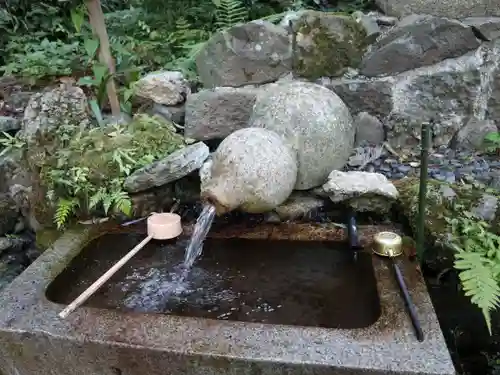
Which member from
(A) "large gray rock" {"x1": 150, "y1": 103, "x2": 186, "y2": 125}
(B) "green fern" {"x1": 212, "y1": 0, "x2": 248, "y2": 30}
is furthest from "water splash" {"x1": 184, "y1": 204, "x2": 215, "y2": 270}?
(B) "green fern" {"x1": 212, "y1": 0, "x2": 248, "y2": 30}

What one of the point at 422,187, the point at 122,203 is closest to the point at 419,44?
the point at 422,187

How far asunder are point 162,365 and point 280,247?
37.7 inches

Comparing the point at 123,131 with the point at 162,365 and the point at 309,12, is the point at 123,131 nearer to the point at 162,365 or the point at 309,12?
the point at 309,12

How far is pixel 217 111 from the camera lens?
3393 millimetres

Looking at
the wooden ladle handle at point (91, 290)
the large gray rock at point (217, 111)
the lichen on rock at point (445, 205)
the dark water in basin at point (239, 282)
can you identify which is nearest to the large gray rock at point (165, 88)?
the large gray rock at point (217, 111)

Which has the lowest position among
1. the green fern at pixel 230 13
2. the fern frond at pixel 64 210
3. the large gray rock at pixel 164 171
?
the fern frond at pixel 64 210

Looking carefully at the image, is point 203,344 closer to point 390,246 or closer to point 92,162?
point 390,246

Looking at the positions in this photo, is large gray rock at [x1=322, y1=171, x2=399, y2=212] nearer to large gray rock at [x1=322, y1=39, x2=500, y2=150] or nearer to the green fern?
large gray rock at [x1=322, y1=39, x2=500, y2=150]

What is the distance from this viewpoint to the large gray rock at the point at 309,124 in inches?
112

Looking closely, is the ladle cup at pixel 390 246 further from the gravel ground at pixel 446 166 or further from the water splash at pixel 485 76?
the water splash at pixel 485 76

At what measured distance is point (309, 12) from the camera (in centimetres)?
335

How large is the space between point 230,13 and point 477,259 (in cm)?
270

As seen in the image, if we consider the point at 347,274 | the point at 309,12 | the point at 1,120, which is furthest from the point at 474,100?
the point at 1,120

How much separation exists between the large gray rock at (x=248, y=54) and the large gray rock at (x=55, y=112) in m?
0.92
